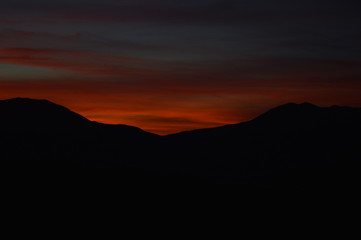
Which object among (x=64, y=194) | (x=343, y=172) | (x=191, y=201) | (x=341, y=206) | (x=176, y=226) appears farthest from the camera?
(x=343, y=172)

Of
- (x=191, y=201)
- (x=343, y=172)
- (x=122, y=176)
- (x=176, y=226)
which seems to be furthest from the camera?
(x=343, y=172)

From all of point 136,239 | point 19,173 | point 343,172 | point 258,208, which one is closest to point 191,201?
point 258,208

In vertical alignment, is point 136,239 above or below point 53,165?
below

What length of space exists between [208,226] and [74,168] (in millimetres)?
24724

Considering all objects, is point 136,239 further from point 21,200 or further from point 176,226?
point 21,200

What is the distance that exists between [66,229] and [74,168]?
24.6 m

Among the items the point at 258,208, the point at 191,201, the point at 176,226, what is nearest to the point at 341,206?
the point at 258,208

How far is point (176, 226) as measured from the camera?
3947 cm

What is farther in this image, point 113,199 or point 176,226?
point 113,199

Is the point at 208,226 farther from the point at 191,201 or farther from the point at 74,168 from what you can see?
the point at 74,168

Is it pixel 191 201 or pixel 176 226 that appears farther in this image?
pixel 191 201

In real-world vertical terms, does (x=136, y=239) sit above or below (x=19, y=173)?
below

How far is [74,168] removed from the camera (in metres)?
59.9

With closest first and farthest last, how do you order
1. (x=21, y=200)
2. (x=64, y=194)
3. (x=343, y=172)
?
(x=21, y=200) → (x=64, y=194) → (x=343, y=172)
